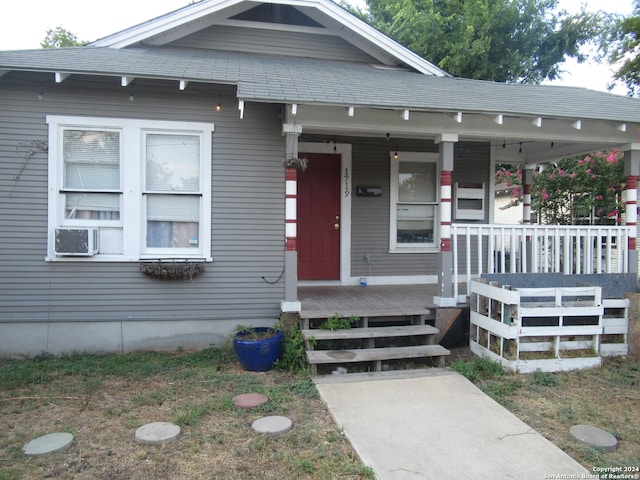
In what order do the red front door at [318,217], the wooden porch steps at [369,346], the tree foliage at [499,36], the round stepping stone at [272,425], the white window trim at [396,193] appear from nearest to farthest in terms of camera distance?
the round stepping stone at [272,425]
the wooden porch steps at [369,346]
the red front door at [318,217]
the white window trim at [396,193]
the tree foliage at [499,36]

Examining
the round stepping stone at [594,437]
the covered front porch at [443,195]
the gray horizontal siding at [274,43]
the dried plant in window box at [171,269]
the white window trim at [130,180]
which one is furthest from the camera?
the gray horizontal siding at [274,43]

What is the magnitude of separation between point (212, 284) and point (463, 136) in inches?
149

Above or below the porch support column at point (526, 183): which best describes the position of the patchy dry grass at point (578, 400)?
below

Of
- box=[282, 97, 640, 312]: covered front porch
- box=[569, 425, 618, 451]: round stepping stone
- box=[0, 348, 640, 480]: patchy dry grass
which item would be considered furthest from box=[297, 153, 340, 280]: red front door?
box=[569, 425, 618, 451]: round stepping stone

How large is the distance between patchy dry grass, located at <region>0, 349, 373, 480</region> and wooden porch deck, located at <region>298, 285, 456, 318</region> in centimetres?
106

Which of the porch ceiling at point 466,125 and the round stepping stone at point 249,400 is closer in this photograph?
the round stepping stone at point 249,400

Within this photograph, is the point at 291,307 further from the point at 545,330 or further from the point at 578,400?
the point at 578,400

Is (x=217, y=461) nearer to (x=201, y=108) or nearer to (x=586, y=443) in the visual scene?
(x=586, y=443)

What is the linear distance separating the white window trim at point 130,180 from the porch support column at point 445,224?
2.91 metres

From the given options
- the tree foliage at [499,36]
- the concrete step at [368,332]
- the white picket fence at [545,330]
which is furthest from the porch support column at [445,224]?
the tree foliage at [499,36]

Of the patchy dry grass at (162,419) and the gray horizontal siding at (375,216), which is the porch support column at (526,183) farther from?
the patchy dry grass at (162,419)

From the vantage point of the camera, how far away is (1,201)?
5062 mm


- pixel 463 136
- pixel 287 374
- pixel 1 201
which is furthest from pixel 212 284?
pixel 463 136

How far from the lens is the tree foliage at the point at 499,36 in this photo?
45.7 feet
